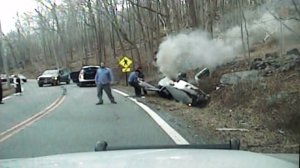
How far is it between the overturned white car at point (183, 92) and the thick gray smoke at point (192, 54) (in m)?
4.63

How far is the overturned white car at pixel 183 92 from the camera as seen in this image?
19641 mm

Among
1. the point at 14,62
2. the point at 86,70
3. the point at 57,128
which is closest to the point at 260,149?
the point at 57,128

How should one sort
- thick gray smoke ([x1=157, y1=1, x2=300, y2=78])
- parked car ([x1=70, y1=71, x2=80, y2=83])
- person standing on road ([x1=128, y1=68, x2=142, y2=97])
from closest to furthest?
1. person standing on road ([x1=128, y1=68, x2=142, y2=97])
2. thick gray smoke ([x1=157, y1=1, x2=300, y2=78])
3. parked car ([x1=70, y1=71, x2=80, y2=83])

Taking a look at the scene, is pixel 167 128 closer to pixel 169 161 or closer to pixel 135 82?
pixel 169 161

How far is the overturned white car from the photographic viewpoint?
19641 mm

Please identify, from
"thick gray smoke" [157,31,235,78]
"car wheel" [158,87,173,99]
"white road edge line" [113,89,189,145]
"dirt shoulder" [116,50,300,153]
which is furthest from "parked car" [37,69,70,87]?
"white road edge line" [113,89,189,145]

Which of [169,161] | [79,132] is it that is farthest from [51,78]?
[169,161]

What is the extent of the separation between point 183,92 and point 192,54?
30.7 ft

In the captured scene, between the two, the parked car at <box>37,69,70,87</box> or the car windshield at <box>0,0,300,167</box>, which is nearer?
the car windshield at <box>0,0,300,167</box>

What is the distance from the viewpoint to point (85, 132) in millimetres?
13039

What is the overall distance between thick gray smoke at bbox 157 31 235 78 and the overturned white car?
463 centimetres

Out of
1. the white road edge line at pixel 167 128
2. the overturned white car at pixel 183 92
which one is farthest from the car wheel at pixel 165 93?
the white road edge line at pixel 167 128

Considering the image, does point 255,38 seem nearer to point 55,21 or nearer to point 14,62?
point 55,21

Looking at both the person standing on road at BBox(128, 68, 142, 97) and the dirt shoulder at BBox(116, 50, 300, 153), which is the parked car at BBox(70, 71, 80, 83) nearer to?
the person standing on road at BBox(128, 68, 142, 97)
